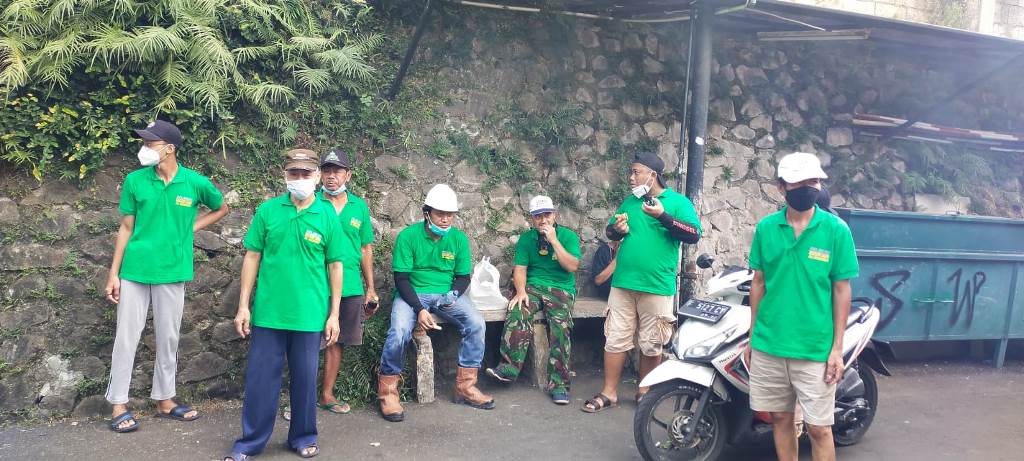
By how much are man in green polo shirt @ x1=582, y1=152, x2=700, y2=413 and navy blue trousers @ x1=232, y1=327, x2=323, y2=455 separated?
2.27 m

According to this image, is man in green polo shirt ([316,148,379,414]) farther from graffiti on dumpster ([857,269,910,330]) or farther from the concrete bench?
graffiti on dumpster ([857,269,910,330])

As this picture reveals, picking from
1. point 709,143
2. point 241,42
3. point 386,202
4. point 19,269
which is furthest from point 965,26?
point 19,269

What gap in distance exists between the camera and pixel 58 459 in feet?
14.8

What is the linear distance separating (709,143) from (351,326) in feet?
14.8

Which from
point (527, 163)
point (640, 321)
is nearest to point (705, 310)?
point (640, 321)

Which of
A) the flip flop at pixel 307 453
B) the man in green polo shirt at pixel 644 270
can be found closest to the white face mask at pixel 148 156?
the flip flop at pixel 307 453

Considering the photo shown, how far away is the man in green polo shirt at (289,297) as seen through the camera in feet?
14.7

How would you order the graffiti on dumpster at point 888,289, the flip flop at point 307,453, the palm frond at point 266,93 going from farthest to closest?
the graffiti on dumpster at point 888,289 → the palm frond at point 266,93 → the flip flop at point 307,453

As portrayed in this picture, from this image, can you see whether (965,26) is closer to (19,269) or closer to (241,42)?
(241,42)

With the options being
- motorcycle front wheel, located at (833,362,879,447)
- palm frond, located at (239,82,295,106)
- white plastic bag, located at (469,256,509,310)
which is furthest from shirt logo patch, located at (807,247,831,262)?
palm frond, located at (239,82,295,106)

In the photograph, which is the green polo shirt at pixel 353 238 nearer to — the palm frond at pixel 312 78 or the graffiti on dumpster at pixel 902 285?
the palm frond at pixel 312 78

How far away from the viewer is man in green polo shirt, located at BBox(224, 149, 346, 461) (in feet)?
14.7

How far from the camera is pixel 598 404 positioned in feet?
19.4

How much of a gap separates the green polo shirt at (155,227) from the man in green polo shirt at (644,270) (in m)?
3.07
